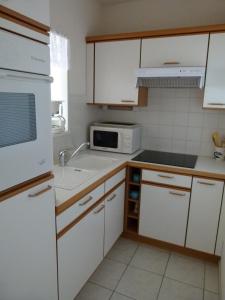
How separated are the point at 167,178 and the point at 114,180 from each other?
49cm

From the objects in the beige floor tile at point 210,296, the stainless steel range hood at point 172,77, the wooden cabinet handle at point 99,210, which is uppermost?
the stainless steel range hood at point 172,77

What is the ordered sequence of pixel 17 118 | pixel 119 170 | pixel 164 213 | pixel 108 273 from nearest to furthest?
pixel 17 118
pixel 108 273
pixel 119 170
pixel 164 213

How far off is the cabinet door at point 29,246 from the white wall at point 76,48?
3.40ft

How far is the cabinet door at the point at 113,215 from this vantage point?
6.59 ft

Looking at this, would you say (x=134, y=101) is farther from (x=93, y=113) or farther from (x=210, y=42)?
(x=210, y=42)

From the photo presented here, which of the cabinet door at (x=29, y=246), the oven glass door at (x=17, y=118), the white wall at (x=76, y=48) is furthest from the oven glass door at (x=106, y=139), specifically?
the oven glass door at (x=17, y=118)

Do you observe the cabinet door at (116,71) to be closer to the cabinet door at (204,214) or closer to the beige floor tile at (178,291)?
the cabinet door at (204,214)

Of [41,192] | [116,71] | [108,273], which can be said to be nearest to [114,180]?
[108,273]

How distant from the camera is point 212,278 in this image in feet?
6.55

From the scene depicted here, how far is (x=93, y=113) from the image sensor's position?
107 inches

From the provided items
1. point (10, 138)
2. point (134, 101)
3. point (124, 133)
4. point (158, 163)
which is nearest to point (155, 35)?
point (134, 101)

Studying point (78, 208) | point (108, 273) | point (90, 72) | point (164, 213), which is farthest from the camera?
point (90, 72)

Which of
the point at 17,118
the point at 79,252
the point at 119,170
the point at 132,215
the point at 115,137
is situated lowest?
the point at 132,215

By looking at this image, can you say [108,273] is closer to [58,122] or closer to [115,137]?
[115,137]
